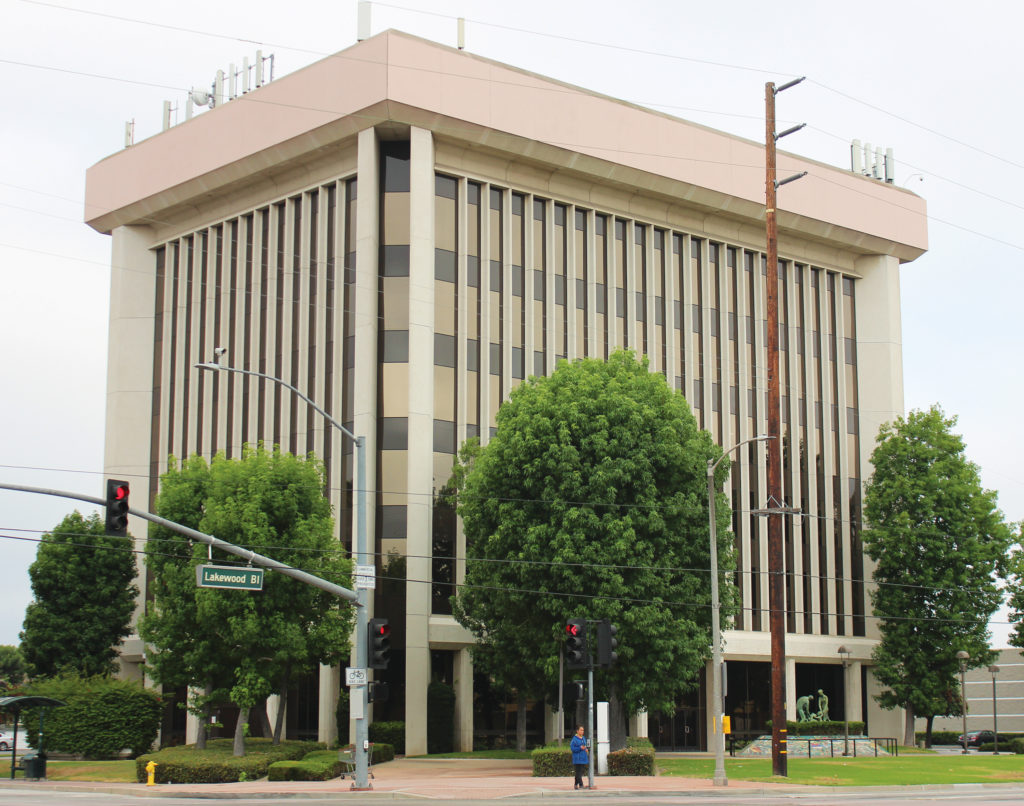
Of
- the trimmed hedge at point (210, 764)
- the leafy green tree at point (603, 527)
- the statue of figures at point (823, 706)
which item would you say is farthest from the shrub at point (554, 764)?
the statue of figures at point (823, 706)

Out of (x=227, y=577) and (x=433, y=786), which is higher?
(x=227, y=577)

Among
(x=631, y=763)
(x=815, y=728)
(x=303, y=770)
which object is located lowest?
(x=815, y=728)

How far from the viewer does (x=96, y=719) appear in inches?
1784

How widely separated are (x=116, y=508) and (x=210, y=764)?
13599mm

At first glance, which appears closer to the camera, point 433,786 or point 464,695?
point 433,786

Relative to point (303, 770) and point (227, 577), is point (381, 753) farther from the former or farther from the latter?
point (227, 577)

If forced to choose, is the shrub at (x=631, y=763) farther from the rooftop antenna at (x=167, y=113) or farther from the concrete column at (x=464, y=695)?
the rooftop antenna at (x=167, y=113)

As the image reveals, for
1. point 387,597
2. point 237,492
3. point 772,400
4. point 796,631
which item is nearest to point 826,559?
point 796,631

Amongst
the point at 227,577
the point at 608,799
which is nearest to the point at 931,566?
the point at 608,799

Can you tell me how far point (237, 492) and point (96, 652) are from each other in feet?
58.2

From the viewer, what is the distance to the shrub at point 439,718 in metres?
48.4

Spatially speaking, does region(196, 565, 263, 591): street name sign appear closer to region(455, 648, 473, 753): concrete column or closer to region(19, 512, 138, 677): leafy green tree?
region(455, 648, 473, 753): concrete column

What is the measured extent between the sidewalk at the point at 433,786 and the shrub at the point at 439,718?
28.0 feet

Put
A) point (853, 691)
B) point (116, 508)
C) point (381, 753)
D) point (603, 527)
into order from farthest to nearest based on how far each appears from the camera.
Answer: point (853, 691) → point (381, 753) → point (603, 527) → point (116, 508)
